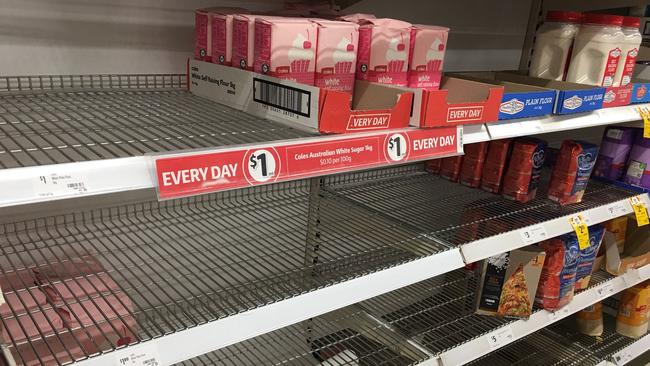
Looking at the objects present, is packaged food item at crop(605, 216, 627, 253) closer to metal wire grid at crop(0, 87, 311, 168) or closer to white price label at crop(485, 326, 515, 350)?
white price label at crop(485, 326, 515, 350)

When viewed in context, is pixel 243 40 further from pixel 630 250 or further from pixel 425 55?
pixel 630 250

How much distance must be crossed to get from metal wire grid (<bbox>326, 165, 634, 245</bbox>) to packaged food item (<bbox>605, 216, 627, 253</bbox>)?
0.13 meters

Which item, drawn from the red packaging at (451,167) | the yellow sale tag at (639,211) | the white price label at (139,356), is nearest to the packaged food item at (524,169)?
the red packaging at (451,167)

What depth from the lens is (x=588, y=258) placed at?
6.47ft

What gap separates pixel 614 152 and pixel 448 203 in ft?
2.46

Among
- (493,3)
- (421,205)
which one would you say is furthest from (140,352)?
(493,3)

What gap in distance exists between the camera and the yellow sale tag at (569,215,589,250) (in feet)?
5.83

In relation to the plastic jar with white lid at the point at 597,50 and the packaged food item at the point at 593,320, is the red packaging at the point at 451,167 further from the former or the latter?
the packaged food item at the point at 593,320

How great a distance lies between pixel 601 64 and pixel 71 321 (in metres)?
1.62

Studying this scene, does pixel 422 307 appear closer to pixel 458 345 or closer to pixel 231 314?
pixel 458 345

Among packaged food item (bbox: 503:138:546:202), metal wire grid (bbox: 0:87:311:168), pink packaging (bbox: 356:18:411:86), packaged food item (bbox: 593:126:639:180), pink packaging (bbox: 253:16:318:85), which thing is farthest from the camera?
packaged food item (bbox: 593:126:639:180)

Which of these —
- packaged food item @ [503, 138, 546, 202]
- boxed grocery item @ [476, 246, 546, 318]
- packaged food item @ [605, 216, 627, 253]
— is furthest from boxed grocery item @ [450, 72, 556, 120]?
packaged food item @ [605, 216, 627, 253]

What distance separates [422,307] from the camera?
192 centimetres

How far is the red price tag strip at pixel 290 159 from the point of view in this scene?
2.97 ft
